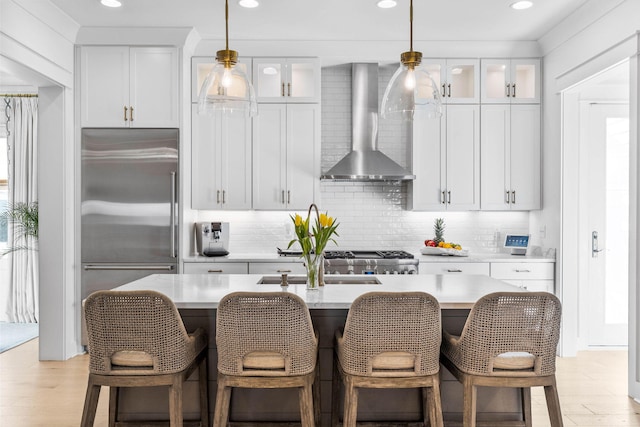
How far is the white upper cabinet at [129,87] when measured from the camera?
15.3 feet

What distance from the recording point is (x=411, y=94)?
8.94 ft

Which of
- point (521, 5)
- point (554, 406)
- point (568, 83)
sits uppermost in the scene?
point (521, 5)

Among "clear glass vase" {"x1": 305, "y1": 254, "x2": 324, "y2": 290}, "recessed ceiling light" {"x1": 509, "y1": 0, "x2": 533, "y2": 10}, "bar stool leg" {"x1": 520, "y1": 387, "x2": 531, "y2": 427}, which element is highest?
"recessed ceiling light" {"x1": 509, "y1": 0, "x2": 533, "y2": 10}

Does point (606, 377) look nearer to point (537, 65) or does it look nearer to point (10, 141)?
point (537, 65)

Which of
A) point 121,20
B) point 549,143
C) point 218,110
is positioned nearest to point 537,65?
point 549,143

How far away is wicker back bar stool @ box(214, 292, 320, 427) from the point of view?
2.28m

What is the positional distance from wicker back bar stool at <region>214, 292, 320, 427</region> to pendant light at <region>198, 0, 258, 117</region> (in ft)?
3.52

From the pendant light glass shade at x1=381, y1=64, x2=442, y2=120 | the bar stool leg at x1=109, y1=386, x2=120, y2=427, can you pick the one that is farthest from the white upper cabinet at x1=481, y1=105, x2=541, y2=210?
the bar stool leg at x1=109, y1=386, x2=120, y2=427

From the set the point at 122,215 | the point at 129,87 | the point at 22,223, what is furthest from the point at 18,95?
the point at 122,215

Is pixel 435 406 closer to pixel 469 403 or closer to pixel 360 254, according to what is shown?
pixel 469 403

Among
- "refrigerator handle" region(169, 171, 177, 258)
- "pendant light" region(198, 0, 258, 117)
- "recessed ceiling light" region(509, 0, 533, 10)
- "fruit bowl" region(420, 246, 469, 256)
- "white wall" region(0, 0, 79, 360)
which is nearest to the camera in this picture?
"pendant light" region(198, 0, 258, 117)

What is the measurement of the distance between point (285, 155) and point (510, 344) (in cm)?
314

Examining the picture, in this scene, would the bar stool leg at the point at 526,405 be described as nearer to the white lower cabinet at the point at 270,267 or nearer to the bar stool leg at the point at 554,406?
the bar stool leg at the point at 554,406

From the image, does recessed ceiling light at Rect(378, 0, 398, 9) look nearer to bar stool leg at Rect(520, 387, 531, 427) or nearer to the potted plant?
bar stool leg at Rect(520, 387, 531, 427)
